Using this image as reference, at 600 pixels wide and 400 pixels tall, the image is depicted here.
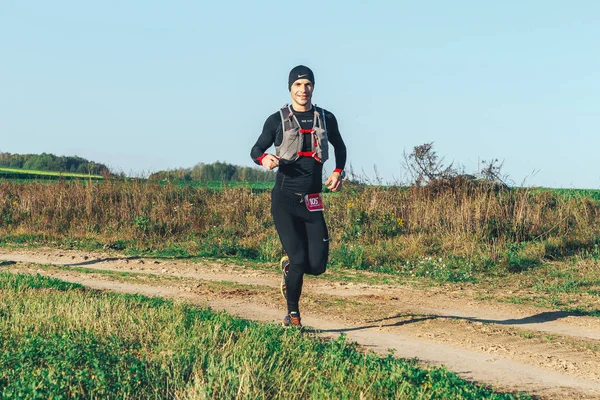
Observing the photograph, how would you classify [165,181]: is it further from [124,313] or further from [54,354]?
[54,354]

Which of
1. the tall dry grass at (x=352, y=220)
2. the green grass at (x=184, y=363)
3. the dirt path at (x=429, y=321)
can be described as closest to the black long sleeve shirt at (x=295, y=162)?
the green grass at (x=184, y=363)

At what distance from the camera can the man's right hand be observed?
695 cm

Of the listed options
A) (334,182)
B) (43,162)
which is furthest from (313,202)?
(43,162)

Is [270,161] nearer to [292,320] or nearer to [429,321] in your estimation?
[292,320]

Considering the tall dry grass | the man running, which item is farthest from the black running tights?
the tall dry grass

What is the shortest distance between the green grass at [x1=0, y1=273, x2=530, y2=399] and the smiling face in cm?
221

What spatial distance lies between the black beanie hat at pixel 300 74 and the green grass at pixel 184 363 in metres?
2.46

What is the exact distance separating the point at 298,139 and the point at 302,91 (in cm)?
48

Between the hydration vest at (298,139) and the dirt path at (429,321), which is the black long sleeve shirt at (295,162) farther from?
the dirt path at (429,321)

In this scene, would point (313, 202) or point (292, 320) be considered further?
point (292, 320)

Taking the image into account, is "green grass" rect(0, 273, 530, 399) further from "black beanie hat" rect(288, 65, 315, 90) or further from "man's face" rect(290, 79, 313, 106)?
"black beanie hat" rect(288, 65, 315, 90)

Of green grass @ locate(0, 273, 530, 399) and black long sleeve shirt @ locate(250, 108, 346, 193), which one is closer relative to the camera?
green grass @ locate(0, 273, 530, 399)

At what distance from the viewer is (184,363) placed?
5309 mm

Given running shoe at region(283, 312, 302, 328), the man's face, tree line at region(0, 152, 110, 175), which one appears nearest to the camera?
the man's face
